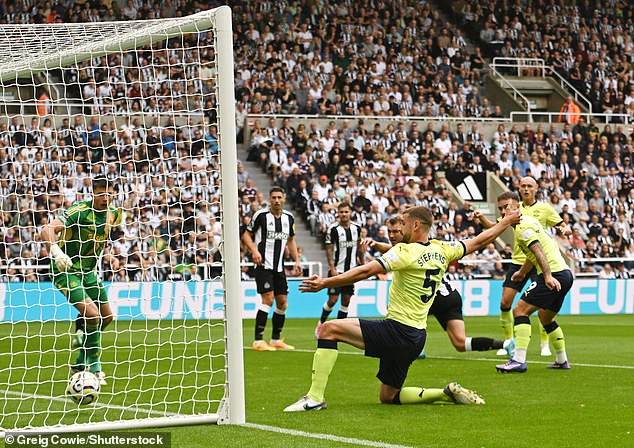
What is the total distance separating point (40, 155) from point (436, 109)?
15.1 meters

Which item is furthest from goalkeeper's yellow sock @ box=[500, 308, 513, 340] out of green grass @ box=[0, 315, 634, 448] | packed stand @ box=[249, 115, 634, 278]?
packed stand @ box=[249, 115, 634, 278]

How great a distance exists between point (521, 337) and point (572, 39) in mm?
26243

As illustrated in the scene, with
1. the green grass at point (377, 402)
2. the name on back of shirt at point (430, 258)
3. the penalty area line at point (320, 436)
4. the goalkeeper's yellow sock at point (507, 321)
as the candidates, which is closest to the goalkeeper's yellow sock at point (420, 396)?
the green grass at point (377, 402)

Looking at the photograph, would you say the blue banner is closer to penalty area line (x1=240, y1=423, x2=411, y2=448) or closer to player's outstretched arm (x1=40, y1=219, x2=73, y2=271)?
player's outstretched arm (x1=40, y1=219, x2=73, y2=271)

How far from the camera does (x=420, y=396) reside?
8.57m

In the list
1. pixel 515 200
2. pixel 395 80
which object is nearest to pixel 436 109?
A: pixel 395 80

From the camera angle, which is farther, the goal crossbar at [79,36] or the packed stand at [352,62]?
the packed stand at [352,62]

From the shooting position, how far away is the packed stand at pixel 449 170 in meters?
26.1

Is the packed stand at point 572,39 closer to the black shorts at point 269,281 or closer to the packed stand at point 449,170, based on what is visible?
the packed stand at point 449,170

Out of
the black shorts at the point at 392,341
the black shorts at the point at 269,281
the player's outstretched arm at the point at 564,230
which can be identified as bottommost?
the black shorts at the point at 269,281

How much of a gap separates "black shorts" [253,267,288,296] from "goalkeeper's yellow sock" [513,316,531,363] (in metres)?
4.25

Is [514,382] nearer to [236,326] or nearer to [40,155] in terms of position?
[236,326]

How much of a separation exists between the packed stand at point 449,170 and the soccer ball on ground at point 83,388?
56.2ft

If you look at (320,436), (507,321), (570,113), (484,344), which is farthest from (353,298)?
(320,436)
